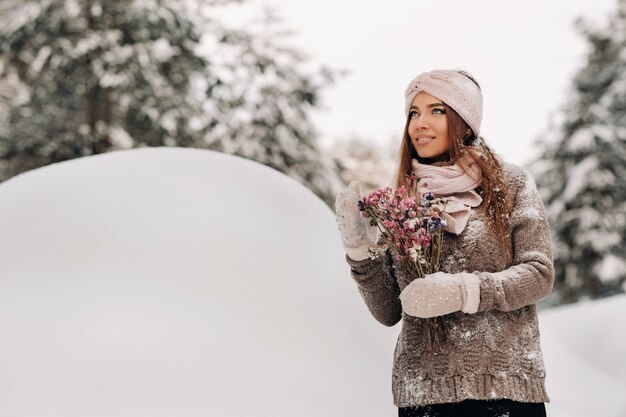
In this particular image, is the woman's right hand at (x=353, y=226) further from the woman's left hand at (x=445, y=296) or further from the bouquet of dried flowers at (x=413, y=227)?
the woman's left hand at (x=445, y=296)

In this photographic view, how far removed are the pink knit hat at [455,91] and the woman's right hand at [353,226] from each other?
1.18 ft

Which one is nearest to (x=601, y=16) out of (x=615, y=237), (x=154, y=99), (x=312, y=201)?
(x=615, y=237)

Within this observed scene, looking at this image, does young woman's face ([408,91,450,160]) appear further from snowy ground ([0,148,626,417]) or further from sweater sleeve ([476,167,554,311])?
snowy ground ([0,148,626,417])

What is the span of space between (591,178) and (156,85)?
12302mm

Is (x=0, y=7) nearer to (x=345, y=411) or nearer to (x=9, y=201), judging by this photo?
(x=9, y=201)

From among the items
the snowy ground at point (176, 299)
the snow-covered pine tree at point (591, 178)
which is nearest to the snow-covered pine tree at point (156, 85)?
the snowy ground at point (176, 299)

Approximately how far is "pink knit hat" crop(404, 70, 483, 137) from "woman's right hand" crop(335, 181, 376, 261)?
360mm

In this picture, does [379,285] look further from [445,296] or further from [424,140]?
[424,140]

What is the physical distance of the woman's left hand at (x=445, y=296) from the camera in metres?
1.80

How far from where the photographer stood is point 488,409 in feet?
6.03

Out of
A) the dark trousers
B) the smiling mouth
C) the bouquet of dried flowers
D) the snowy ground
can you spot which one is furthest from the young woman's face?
the snowy ground

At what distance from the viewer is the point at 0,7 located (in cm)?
1333

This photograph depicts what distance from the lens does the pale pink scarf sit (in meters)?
1.94

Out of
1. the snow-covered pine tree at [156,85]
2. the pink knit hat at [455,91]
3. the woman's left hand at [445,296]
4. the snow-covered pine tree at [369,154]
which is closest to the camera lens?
the woman's left hand at [445,296]
